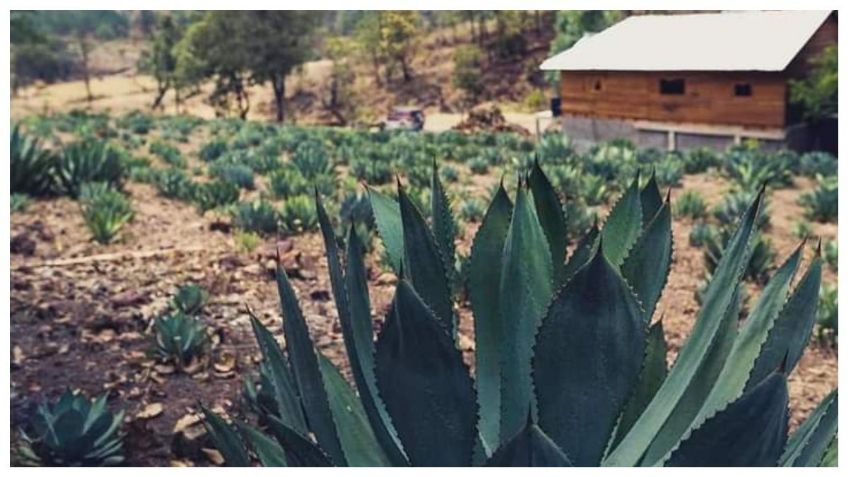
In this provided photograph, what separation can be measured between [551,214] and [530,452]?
560 mm

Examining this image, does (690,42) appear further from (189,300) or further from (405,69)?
(405,69)

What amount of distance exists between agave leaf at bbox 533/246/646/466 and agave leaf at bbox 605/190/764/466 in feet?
0.41

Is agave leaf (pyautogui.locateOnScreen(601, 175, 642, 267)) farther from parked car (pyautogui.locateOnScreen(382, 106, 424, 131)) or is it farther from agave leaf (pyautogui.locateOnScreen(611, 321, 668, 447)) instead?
parked car (pyautogui.locateOnScreen(382, 106, 424, 131))

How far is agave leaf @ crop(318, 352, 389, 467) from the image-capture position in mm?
1144

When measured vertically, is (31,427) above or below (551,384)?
below

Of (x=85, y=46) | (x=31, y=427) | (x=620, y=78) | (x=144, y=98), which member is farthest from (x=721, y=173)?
(x=85, y=46)

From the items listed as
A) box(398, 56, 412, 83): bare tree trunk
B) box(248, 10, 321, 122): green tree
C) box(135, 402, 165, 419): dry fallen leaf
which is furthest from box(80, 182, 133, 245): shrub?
box(398, 56, 412, 83): bare tree trunk

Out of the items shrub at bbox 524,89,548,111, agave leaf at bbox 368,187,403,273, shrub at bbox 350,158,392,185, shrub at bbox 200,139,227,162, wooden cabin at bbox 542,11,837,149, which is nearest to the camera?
agave leaf at bbox 368,187,403,273

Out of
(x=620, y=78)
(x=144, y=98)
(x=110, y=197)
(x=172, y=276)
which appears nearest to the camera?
(x=172, y=276)

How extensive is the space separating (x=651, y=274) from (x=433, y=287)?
1.02 feet

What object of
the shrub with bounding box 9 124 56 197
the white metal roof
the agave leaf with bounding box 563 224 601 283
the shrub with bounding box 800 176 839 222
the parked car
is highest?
the white metal roof

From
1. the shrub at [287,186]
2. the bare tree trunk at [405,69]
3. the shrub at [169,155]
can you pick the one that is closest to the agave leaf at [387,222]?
the shrub at [287,186]

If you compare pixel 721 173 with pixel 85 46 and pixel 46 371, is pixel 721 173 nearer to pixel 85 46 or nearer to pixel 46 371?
pixel 46 371

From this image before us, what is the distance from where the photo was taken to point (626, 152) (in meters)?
9.03
